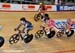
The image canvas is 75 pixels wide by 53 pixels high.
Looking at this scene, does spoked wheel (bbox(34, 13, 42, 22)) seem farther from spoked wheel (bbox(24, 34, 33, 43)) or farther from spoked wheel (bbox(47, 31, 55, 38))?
spoked wheel (bbox(24, 34, 33, 43))

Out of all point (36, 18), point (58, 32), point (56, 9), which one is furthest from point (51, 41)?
point (56, 9)

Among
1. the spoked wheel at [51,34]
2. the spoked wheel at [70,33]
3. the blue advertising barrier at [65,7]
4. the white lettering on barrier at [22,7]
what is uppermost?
the white lettering on barrier at [22,7]

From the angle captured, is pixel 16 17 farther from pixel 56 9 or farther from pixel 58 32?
pixel 58 32

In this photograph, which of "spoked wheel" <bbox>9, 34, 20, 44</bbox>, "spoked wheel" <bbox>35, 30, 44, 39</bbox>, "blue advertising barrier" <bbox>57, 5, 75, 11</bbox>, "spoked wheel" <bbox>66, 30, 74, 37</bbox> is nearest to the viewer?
"spoked wheel" <bbox>9, 34, 20, 44</bbox>

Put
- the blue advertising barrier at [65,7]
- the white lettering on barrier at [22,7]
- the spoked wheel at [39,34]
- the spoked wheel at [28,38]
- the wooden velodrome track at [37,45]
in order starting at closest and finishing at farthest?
the wooden velodrome track at [37,45] → the spoked wheel at [28,38] → the spoked wheel at [39,34] → the white lettering on barrier at [22,7] → the blue advertising barrier at [65,7]

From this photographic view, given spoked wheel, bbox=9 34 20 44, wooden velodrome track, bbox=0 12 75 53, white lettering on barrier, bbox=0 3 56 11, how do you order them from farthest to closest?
white lettering on barrier, bbox=0 3 56 11 < spoked wheel, bbox=9 34 20 44 < wooden velodrome track, bbox=0 12 75 53

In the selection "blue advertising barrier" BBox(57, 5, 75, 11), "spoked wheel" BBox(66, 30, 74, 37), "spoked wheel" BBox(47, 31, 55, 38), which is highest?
"blue advertising barrier" BBox(57, 5, 75, 11)

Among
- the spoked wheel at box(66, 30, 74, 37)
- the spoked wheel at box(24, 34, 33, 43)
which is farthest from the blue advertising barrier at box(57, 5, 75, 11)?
the spoked wheel at box(24, 34, 33, 43)

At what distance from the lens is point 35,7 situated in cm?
1577

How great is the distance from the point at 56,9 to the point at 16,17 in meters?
2.59

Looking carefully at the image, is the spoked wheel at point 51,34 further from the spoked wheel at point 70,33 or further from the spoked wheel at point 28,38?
the spoked wheel at point 28,38

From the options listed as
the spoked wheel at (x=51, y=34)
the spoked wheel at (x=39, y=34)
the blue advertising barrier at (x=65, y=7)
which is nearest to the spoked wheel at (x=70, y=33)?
the spoked wheel at (x=51, y=34)

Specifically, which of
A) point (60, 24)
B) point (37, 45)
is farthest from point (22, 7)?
point (37, 45)

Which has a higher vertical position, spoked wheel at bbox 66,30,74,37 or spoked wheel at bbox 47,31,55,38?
spoked wheel at bbox 47,31,55,38
